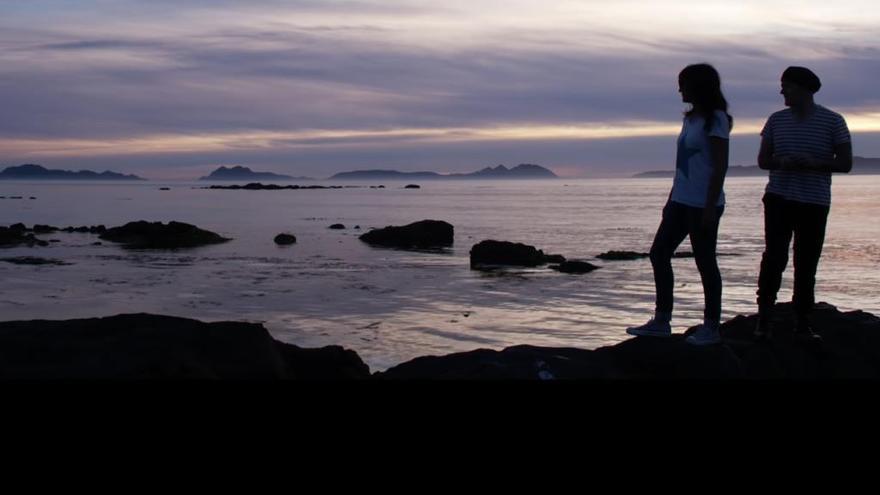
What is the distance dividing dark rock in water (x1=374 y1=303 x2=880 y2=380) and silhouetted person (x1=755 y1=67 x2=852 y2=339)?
597mm

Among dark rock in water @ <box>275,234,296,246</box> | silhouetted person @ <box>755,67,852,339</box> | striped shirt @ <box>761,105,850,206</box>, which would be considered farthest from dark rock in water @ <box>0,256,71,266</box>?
striped shirt @ <box>761,105,850,206</box>

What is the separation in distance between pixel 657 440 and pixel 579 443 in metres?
0.22

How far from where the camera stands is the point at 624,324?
1647 centimetres

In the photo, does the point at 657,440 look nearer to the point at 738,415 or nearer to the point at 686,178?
the point at 738,415

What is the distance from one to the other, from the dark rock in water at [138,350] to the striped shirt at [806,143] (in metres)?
4.06

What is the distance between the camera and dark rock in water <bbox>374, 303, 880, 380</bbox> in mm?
7156

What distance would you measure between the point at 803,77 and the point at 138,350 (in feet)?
18.4

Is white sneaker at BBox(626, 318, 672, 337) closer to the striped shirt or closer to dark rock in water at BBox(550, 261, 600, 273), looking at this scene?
the striped shirt

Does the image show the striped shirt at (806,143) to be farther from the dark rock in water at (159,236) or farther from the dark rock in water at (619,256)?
the dark rock in water at (159,236)

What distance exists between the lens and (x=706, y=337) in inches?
292

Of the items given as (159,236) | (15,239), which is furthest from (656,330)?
(15,239)

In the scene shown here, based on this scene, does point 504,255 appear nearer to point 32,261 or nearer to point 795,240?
point 32,261

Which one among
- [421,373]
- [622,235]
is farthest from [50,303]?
[622,235]

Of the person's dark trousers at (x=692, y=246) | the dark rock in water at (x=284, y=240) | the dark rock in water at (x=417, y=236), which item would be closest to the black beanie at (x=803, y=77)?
the person's dark trousers at (x=692, y=246)
